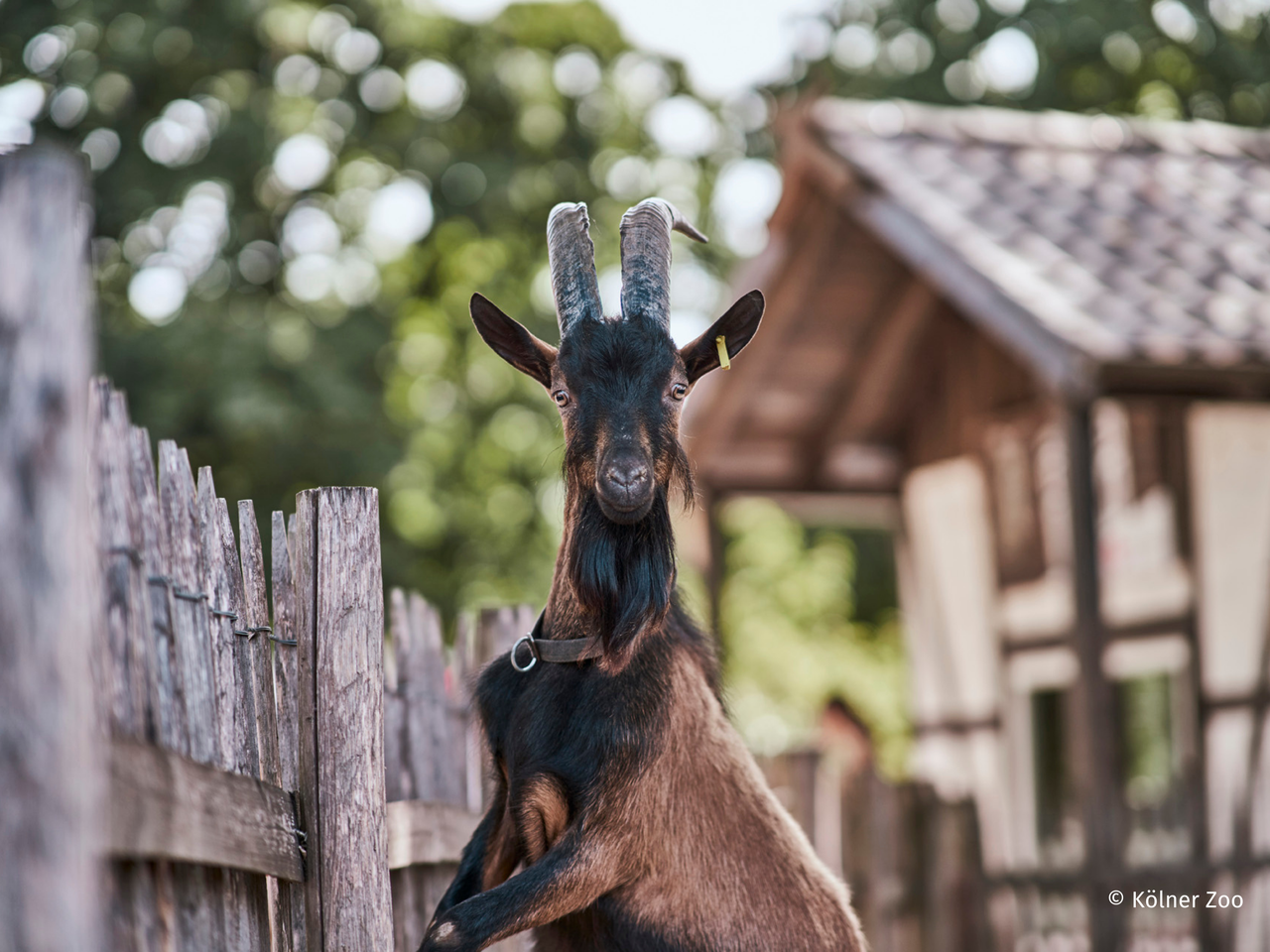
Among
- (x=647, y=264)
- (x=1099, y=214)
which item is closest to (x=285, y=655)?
(x=647, y=264)

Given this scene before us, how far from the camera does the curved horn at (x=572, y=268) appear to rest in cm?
333

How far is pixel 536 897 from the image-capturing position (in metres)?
2.96

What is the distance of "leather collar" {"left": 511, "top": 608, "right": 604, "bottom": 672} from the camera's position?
3133mm

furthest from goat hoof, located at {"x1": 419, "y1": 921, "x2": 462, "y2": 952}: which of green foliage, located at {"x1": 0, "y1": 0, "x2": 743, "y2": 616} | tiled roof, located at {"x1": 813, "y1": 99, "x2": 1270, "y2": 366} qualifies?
green foliage, located at {"x1": 0, "y1": 0, "x2": 743, "y2": 616}

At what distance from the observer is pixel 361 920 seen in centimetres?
290

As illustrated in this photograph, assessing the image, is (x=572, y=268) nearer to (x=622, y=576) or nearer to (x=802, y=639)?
(x=622, y=576)

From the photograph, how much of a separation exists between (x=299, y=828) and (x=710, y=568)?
737 cm

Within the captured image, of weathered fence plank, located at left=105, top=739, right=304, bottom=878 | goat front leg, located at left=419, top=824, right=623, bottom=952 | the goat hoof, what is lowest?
the goat hoof

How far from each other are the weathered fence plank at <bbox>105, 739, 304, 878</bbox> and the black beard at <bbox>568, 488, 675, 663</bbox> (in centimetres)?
75

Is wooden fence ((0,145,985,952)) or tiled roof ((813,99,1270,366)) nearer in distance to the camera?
wooden fence ((0,145,985,952))

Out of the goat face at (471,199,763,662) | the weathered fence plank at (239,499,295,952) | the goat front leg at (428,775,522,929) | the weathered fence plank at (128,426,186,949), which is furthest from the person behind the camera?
the goat front leg at (428,775,522,929)

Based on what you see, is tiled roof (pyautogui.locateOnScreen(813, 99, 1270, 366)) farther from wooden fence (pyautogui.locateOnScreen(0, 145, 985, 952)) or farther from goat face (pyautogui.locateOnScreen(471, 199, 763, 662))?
wooden fence (pyautogui.locateOnScreen(0, 145, 985, 952))

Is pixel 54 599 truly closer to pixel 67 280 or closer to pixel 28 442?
pixel 28 442

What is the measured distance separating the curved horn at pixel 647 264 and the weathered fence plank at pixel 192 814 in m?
1.33
